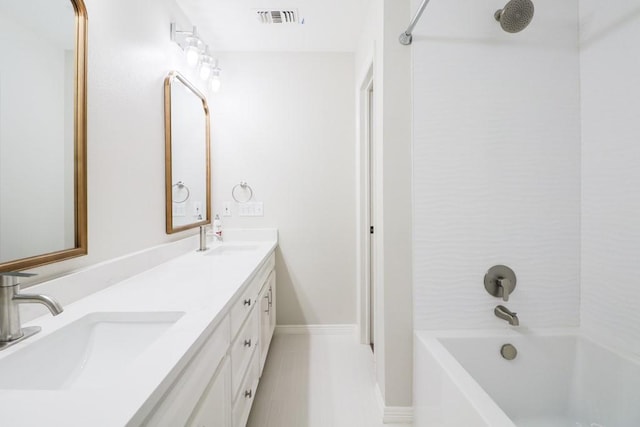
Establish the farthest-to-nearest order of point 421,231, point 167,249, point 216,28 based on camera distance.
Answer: point 216,28 < point 167,249 < point 421,231

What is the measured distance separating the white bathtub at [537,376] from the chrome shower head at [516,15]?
1409 millimetres

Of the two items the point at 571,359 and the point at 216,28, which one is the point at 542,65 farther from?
the point at 216,28

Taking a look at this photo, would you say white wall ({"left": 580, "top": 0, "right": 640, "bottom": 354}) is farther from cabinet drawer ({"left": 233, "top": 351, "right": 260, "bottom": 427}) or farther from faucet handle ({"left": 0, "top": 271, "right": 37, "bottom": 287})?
faucet handle ({"left": 0, "top": 271, "right": 37, "bottom": 287})

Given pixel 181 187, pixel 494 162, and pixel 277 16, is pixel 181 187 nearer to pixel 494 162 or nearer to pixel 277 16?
pixel 277 16

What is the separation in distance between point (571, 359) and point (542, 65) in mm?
1419

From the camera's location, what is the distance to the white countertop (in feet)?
1.65

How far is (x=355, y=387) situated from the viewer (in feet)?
6.32

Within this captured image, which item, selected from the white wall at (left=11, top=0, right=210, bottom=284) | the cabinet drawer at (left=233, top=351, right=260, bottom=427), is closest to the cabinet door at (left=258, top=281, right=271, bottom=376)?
the cabinet drawer at (left=233, top=351, right=260, bottom=427)

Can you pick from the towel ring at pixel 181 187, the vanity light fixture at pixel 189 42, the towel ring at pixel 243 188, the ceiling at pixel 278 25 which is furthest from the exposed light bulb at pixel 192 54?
the towel ring at pixel 243 188

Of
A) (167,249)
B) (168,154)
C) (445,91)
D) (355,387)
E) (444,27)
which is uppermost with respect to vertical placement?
(444,27)

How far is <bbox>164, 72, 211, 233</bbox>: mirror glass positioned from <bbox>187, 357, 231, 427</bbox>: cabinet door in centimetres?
105

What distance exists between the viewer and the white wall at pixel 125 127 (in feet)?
4.05

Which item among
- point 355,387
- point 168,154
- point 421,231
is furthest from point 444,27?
point 355,387

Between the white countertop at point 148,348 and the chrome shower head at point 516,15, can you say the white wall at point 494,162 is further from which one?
the white countertop at point 148,348
